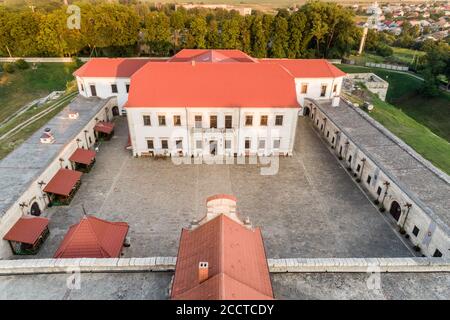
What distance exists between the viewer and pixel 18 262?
642 inches

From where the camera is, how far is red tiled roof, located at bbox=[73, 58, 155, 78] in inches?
1641

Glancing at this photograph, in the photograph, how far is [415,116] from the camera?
59688 millimetres

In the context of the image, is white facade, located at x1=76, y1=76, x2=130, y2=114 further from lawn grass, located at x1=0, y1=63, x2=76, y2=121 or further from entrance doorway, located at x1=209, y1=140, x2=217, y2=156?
lawn grass, located at x1=0, y1=63, x2=76, y2=121

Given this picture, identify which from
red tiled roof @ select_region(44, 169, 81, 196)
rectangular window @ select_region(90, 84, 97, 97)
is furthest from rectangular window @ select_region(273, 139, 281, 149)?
rectangular window @ select_region(90, 84, 97, 97)

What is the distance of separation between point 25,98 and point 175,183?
44.2 metres

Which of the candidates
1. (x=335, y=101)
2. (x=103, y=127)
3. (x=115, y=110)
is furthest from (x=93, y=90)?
(x=335, y=101)

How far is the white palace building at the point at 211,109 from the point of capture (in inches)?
1268

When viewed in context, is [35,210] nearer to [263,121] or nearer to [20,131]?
[20,131]

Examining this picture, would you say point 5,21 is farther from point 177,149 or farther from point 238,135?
point 238,135

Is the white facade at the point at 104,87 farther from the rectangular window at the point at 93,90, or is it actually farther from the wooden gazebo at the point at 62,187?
the wooden gazebo at the point at 62,187

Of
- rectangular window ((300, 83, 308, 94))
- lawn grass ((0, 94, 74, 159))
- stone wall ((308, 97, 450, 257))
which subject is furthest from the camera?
rectangular window ((300, 83, 308, 94))

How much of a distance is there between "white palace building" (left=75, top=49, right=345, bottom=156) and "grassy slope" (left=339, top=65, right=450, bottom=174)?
52.0 feet

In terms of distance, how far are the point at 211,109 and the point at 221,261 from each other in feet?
72.5

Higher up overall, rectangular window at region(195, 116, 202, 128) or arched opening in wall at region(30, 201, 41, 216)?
rectangular window at region(195, 116, 202, 128)
